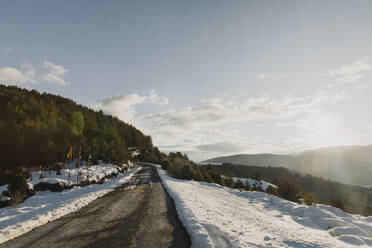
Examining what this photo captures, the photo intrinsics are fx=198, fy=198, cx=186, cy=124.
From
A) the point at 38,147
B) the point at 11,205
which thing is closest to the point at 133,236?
the point at 11,205

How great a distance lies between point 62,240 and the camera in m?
5.83

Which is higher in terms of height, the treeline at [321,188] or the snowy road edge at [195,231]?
the snowy road edge at [195,231]

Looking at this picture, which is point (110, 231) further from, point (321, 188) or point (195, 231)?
point (321, 188)

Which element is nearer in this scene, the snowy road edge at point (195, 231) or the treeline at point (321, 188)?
the snowy road edge at point (195, 231)

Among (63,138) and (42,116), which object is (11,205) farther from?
(42,116)

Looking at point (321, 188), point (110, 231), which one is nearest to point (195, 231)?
point (110, 231)

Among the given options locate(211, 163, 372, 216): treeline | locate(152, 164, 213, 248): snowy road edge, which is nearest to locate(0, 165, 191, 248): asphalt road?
locate(152, 164, 213, 248): snowy road edge

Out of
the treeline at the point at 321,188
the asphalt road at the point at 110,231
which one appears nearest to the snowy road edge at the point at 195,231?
the asphalt road at the point at 110,231

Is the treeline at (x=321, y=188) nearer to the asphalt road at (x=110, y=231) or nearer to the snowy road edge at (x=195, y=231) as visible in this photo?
the snowy road edge at (x=195, y=231)

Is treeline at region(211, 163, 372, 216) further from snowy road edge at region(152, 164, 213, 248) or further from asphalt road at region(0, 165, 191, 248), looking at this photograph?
asphalt road at region(0, 165, 191, 248)

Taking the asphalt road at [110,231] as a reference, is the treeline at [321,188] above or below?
below

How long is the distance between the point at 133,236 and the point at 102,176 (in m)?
20.3

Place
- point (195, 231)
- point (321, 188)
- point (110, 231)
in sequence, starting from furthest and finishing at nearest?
point (321, 188) < point (110, 231) < point (195, 231)

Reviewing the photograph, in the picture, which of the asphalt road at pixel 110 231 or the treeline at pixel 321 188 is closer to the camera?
the asphalt road at pixel 110 231
